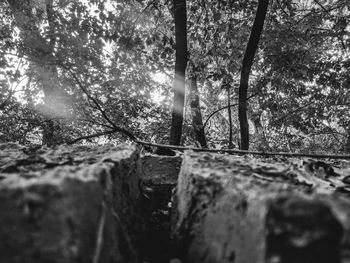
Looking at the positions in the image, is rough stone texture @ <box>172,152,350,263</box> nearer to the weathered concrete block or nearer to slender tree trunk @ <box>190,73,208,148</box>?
the weathered concrete block

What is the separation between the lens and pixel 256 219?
62 centimetres

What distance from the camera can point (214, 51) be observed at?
6.07 meters

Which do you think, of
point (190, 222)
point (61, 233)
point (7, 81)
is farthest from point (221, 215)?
point (7, 81)

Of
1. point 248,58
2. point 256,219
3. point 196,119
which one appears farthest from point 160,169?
point 196,119

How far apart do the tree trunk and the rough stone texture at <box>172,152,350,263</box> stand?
3.35 metres

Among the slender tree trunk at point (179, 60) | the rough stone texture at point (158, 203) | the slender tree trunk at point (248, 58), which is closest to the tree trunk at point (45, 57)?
the slender tree trunk at point (179, 60)

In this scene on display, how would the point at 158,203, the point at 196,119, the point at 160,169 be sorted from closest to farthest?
the point at 158,203 → the point at 160,169 → the point at 196,119

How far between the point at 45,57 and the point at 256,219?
13.4 feet

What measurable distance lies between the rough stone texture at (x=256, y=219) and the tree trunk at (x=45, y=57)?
3.35m

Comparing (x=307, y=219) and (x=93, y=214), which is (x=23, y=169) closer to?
(x=93, y=214)

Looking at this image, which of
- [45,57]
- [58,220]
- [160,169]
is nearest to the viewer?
[58,220]

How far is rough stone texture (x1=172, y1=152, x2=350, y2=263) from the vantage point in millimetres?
473

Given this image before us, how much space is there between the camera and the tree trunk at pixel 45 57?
3858mm

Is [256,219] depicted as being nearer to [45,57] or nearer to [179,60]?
[45,57]
